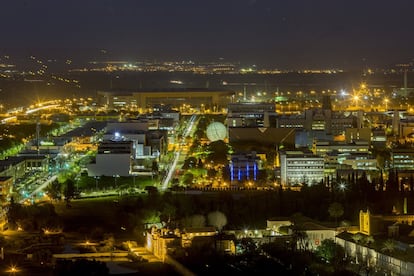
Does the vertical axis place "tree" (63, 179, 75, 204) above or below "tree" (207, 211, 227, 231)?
above

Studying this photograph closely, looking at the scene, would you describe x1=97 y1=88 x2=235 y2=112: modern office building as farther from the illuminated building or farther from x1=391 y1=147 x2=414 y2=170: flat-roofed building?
the illuminated building

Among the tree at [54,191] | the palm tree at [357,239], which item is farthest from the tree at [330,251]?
the tree at [54,191]

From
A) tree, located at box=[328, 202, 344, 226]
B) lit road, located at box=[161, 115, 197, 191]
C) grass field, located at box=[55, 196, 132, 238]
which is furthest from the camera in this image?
lit road, located at box=[161, 115, 197, 191]

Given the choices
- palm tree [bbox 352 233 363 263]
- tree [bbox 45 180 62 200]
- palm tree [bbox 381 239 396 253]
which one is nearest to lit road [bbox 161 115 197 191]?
tree [bbox 45 180 62 200]

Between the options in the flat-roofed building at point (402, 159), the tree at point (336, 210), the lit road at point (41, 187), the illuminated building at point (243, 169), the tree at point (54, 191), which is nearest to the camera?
the tree at point (336, 210)

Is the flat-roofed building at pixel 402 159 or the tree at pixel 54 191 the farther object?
the flat-roofed building at pixel 402 159

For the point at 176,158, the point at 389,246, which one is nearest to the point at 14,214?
the point at 389,246

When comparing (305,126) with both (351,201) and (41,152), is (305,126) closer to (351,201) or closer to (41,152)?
(41,152)

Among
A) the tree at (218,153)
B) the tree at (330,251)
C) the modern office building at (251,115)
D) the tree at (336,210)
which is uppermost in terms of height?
the modern office building at (251,115)

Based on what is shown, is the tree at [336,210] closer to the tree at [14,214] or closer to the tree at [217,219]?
the tree at [217,219]
